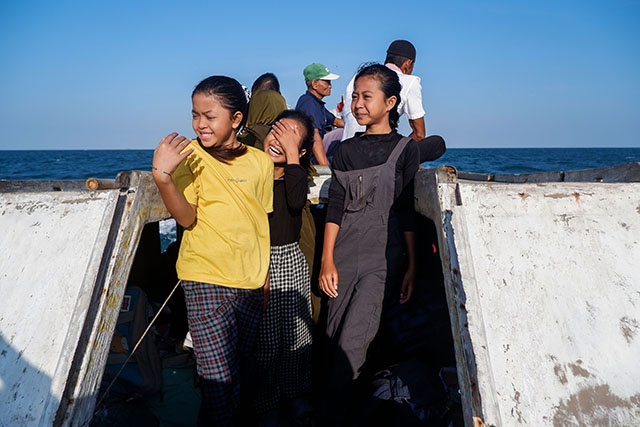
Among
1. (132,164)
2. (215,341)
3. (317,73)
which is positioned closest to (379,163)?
(215,341)

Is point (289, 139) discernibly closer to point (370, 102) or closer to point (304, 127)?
point (304, 127)

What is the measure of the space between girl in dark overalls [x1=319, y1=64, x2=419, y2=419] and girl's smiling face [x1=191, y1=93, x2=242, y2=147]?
0.77 metres

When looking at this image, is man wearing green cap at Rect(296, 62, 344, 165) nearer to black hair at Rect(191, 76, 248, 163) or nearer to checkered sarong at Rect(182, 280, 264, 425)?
black hair at Rect(191, 76, 248, 163)

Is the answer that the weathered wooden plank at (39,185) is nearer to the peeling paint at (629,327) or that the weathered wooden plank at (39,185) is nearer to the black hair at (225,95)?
the black hair at (225,95)

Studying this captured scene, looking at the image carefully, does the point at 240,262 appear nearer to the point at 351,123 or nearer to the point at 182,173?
the point at 182,173

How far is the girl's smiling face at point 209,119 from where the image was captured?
2.02 meters

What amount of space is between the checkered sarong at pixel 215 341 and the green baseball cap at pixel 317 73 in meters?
3.39

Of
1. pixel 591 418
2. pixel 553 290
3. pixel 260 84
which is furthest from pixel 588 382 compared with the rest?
pixel 260 84

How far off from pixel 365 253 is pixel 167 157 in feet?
3.99

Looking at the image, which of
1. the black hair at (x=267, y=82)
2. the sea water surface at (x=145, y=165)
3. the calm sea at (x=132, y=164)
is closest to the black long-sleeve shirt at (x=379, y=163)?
the black hair at (x=267, y=82)

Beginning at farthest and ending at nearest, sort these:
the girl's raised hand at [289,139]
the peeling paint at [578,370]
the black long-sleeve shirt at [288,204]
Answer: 1. the girl's raised hand at [289,139]
2. the black long-sleeve shirt at [288,204]
3. the peeling paint at [578,370]

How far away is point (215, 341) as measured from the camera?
6.45 feet

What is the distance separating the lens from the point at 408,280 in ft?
8.00

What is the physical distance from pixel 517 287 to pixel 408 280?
2.70 feet
